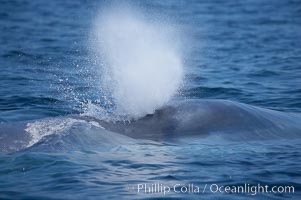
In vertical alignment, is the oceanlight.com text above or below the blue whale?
below

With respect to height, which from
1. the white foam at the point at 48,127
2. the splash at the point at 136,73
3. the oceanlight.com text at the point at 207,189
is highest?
the splash at the point at 136,73

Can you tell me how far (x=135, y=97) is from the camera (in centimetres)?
1172

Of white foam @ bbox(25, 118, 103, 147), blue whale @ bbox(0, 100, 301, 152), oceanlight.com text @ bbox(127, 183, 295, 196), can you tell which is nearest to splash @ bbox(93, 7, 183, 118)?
blue whale @ bbox(0, 100, 301, 152)

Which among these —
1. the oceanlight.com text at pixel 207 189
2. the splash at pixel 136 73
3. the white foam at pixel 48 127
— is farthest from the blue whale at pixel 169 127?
the oceanlight.com text at pixel 207 189

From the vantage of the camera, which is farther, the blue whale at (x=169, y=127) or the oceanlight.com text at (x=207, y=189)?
the blue whale at (x=169, y=127)

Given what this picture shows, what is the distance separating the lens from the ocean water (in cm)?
875

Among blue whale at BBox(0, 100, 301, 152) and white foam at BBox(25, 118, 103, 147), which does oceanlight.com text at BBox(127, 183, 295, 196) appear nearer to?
blue whale at BBox(0, 100, 301, 152)

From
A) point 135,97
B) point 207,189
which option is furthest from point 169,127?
point 207,189

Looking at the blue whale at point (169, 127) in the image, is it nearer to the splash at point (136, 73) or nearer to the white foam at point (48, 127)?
the white foam at point (48, 127)

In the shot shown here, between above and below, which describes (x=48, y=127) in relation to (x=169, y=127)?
below

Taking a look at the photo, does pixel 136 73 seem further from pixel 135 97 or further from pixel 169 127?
pixel 169 127

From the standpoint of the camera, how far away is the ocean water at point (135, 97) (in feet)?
28.7

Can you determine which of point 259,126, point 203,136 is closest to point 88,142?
point 203,136

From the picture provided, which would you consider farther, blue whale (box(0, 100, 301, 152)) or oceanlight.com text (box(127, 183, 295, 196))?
blue whale (box(0, 100, 301, 152))
